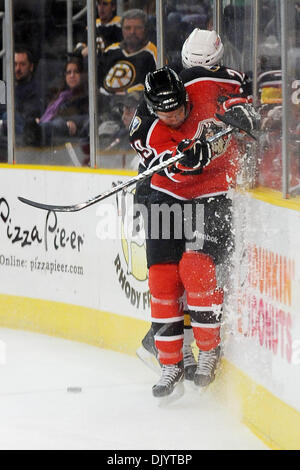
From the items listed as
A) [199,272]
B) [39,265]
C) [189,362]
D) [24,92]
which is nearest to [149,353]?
[189,362]

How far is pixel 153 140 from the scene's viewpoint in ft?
13.4

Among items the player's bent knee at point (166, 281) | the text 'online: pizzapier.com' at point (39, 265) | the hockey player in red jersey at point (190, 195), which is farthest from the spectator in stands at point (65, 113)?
the player's bent knee at point (166, 281)

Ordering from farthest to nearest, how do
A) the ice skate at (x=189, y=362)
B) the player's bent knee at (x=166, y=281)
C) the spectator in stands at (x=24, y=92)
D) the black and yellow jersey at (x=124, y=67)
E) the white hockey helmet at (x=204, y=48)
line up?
the spectator in stands at (x=24, y=92) < the black and yellow jersey at (x=124, y=67) < the ice skate at (x=189, y=362) < the player's bent knee at (x=166, y=281) < the white hockey helmet at (x=204, y=48)

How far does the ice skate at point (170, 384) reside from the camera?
4188 mm

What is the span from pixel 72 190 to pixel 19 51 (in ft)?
3.20

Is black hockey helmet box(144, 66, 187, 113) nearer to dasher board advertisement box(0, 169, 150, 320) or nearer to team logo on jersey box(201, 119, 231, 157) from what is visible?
team logo on jersey box(201, 119, 231, 157)


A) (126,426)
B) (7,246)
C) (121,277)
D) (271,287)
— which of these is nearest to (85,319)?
(121,277)

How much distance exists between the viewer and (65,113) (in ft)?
18.9

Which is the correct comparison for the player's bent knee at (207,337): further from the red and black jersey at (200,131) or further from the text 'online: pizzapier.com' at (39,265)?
the text 'online: pizzapier.com' at (39,265)

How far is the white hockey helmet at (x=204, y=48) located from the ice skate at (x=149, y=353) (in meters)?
1.19

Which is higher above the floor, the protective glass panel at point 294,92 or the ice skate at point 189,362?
the protective glass panel at point 294,92

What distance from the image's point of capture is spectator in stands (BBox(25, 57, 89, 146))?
5.61m

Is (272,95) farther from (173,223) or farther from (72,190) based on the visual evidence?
(72,190)

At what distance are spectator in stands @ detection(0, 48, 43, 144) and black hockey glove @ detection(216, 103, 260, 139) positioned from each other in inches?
90.4
